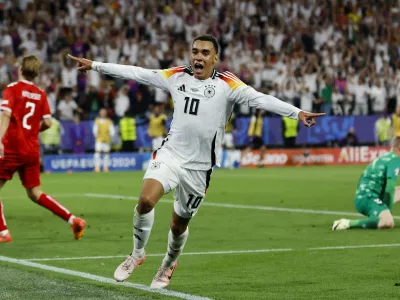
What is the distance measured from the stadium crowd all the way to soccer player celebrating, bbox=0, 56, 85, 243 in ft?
52.4

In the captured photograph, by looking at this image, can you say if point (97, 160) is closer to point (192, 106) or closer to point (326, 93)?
point (326, 93)

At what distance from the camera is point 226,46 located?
34.1 m

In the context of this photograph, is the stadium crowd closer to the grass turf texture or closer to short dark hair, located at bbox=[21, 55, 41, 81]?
the grass turf texture

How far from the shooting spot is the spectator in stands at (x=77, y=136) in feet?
99.6

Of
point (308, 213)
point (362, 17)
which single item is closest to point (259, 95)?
point (308, 213)

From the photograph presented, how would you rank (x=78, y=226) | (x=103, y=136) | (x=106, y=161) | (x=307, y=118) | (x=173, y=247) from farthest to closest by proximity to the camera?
1. (x=106, y=161)
2. (x=103, y=136)
3. (x=78, y=226)
4. (x=173, y=247)
5. (x=307, y=118)

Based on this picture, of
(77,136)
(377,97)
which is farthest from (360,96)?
(77,136)

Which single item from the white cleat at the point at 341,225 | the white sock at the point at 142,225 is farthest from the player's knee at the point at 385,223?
the white sock at the point at 142,225

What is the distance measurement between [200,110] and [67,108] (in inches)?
852

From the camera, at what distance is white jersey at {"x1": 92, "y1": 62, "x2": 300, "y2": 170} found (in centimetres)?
858

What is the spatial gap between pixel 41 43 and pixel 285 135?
9.28 meters

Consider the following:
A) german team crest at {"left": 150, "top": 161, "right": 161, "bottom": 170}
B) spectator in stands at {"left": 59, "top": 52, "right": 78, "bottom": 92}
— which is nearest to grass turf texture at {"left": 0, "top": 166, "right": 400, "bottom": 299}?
german team crest at {"left": 150, "top": 161, "right": 161, "bottom": 170}

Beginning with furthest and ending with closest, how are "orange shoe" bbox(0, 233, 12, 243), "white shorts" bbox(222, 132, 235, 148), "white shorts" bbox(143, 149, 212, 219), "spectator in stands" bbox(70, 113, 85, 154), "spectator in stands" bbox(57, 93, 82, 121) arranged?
"white shorts" bbox(222, 132, 235, 148)
"spectator in stands" bbox(70, 113, 85, 154)
"spectator in stands" bbox(57, 93, 82, 121)
"orange shoe" bbox(0, 233, 12, 243)
"white shorts" bbox(143, 149, 212, 219)

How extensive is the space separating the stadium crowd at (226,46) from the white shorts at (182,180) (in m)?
20.0
